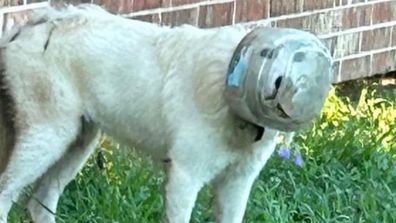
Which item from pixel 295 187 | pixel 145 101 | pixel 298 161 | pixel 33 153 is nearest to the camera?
pixel 145 101

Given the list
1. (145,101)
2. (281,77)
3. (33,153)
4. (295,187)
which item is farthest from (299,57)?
(295,187)

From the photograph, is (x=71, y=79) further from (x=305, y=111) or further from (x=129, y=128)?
(x=305, y=111)

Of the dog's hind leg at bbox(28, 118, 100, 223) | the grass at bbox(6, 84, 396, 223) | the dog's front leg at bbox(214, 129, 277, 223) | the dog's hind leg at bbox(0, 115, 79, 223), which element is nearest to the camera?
the dog's front leg at bbox(214, 129, 277, 223)

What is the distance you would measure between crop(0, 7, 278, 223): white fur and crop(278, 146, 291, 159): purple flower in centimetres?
171

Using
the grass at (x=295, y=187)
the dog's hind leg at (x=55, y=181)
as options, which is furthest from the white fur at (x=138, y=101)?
the grass at (x=295, y=187)

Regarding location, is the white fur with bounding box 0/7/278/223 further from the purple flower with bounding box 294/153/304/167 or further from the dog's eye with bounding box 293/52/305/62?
the purple flower with bounding box 294/153/304/167

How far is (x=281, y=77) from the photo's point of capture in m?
5.34

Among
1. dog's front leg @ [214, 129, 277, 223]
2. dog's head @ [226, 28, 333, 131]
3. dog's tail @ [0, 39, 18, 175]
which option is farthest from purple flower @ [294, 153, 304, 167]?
dog's head @ [226, 28, 333, 131]

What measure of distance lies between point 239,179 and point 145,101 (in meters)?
0.55

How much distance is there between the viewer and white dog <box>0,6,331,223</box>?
18.5 feet

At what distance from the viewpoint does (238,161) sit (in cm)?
593

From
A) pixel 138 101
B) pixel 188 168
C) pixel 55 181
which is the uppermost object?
pixel 138 101

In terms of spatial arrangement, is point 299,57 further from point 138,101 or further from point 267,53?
point 138,101

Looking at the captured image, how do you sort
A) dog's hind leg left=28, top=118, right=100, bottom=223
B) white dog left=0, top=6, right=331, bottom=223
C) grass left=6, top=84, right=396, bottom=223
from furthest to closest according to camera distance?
grass left=6, top=84, right=396, bottom=223 → dog's hind leg left=28, top=118, right=100, bottom=223 → white dog left=0, top=6, right=331, bottom=223
